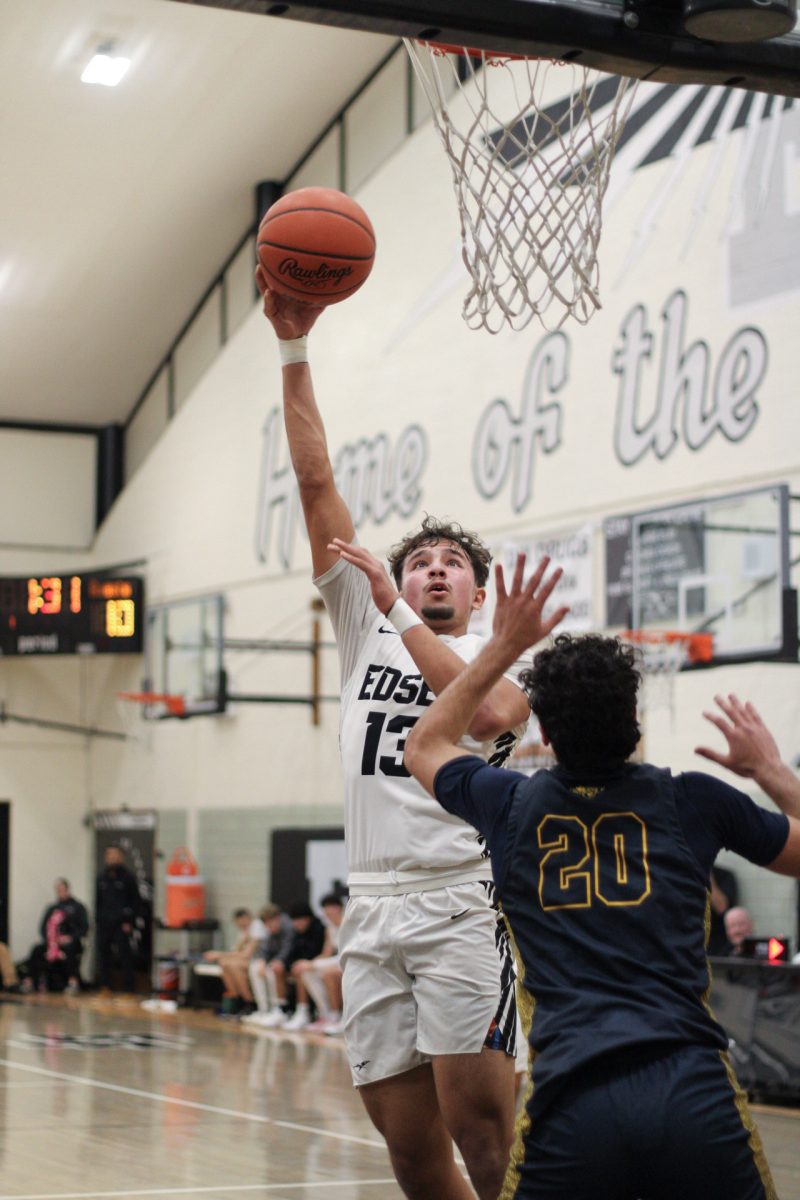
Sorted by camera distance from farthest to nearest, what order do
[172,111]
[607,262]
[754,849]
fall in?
1. [172,111]
2. [607,262]
3. [754,849]

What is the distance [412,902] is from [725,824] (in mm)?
1372

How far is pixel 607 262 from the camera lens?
14180mm

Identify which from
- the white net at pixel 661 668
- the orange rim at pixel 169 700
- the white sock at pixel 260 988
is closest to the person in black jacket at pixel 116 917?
the orange rim at pixel 169 700

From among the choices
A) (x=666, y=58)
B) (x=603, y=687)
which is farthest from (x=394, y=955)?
(x=666, y=58)

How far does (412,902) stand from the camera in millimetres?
4145

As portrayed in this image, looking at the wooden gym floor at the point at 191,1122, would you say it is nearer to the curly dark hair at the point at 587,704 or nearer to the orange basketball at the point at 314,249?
the orange basketball at the point at 314,249

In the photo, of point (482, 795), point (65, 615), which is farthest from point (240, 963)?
point (482, 795)

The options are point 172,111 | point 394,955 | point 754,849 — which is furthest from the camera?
point 172,111

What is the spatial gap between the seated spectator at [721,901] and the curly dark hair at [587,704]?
29.1ft

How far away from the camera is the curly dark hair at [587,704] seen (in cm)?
297

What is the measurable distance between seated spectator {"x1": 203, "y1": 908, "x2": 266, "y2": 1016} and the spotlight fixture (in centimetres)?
1426

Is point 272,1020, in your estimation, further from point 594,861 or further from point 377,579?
point 594,861

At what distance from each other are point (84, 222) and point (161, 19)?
3708mm

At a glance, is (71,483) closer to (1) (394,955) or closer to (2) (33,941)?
(2) (33,941)
